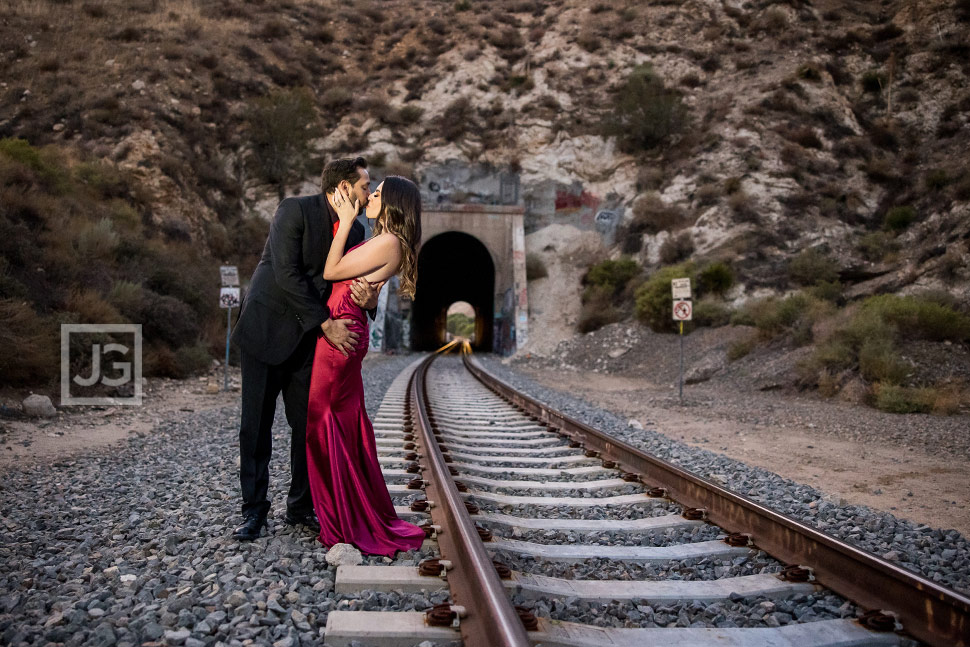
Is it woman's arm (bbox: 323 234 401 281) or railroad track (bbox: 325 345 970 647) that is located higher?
woman's arm (bbox: 323 234 401 281)

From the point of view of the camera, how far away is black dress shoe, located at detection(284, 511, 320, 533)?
3.48 meters

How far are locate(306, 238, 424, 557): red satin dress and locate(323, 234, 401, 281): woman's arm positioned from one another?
10 centimetres

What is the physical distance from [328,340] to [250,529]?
1132 millimetres

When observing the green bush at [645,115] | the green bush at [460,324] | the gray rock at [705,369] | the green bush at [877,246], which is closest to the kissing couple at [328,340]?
the gray rock at [705,369]

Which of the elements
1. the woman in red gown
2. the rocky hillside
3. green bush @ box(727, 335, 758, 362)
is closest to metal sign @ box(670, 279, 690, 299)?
green bush @ box(727, 335, 758, 362)

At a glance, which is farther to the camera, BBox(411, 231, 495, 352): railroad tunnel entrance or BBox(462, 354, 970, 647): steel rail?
BBox(411, 231, 495, 352): railroad tunnel entrance

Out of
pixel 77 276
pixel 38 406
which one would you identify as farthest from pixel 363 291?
pixel 77 276

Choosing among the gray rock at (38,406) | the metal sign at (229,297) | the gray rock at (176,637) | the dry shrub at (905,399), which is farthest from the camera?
the metal sign at (229,297)

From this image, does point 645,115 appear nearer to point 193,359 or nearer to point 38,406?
point 193,359

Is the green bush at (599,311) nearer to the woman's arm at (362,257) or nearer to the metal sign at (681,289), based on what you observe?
the metal sign at (681,289)

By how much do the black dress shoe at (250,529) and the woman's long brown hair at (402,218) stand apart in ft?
4.94

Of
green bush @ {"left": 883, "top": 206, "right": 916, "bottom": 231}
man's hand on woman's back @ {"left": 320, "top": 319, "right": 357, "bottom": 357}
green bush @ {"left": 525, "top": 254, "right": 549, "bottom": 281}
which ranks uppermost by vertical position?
green bush @ {"left": 883, "top": 206, "right": 916, "bottom": 231}

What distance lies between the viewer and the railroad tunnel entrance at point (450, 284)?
33312 mm

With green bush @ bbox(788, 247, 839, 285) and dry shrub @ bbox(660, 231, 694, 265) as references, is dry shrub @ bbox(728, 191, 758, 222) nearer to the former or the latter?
dry shrub @ bbox(660, 231, 694, 265)
